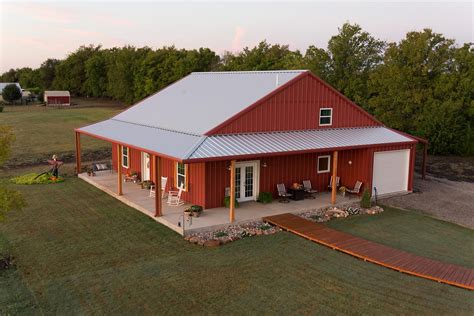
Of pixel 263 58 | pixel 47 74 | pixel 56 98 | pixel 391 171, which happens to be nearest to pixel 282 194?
pixel 391 171

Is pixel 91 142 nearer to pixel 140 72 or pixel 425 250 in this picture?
pixel 425 250

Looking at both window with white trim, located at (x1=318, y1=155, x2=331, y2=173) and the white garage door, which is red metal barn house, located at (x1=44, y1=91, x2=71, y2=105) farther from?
the white garage door

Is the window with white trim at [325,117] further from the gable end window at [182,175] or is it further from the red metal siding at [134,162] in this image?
the red metal siding at [134,162]

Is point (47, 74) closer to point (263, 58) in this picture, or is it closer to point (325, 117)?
point (263, 58)

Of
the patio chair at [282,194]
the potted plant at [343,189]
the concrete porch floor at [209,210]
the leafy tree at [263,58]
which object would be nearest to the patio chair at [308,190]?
the concrete porch floor at [209,210]

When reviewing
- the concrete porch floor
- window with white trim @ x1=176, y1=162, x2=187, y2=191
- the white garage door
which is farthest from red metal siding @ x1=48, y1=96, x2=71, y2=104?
the white garage door
